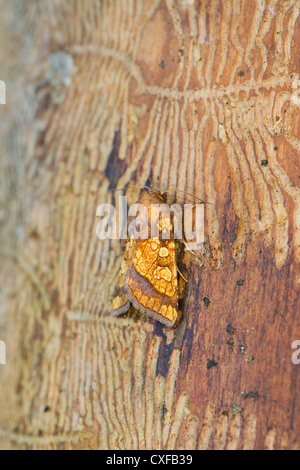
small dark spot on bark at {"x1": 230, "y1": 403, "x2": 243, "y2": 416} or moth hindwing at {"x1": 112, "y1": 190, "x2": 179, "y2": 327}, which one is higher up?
moth hindwing at {"x1": 112, "y1": 190, "x2": 179, "y2": 327}

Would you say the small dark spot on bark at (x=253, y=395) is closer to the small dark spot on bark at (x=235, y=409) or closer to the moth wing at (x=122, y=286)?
the small dark spot on bark at (x=235, y=409)

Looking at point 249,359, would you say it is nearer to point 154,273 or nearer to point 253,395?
point 253,395

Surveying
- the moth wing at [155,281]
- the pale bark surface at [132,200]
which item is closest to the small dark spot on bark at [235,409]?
the pale bark surface at [132,200]

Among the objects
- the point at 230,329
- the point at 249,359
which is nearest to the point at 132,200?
the point at 230,329

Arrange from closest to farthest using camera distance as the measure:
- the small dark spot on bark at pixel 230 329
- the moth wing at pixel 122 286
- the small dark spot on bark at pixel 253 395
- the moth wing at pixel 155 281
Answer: the small dark spot on bark at pixel 253 395 < the small dark spot on bark at pixel 230 329 < the moth wing at pixel 155 281 < the moth wing at pixel 122 286

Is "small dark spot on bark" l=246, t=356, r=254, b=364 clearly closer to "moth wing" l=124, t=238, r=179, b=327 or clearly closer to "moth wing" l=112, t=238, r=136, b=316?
"moth wing" l=124, t=238, r=179, b=327

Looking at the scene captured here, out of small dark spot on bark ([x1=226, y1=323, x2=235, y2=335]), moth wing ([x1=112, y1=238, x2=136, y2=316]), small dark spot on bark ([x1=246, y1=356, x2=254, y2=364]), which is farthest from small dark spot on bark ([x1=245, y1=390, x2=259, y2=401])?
moth wing ([x1=112, y1=238, x2=136, y2=316])

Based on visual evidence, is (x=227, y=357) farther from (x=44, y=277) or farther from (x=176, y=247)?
(x=44, y=277)
